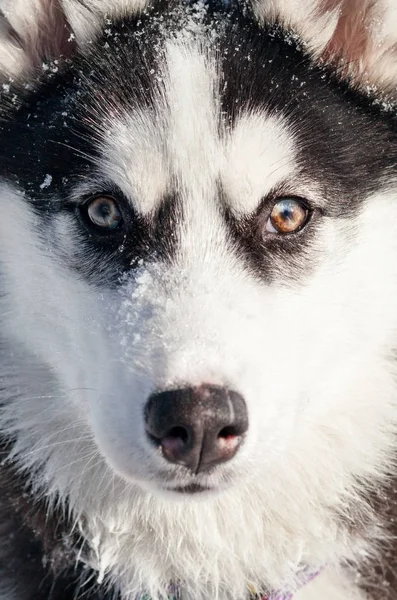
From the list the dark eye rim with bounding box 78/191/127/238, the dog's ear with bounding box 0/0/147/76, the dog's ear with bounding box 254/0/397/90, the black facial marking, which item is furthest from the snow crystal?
the dog's ear with bounding box 254/0/397/90

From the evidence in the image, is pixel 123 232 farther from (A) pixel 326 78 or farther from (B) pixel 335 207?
(A) pixel 326 78

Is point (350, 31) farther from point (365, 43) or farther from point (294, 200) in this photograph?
point (294, 200)

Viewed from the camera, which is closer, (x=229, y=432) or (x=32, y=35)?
(x=229, y=432)

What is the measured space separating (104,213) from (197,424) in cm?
66

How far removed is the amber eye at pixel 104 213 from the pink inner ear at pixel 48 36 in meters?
0.49

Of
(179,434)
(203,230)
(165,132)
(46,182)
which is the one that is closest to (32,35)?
(46,182)

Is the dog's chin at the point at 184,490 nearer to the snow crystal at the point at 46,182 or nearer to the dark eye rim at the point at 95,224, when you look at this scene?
the dark eye rim at the point at 95,224

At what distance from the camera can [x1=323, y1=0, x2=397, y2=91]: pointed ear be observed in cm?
203

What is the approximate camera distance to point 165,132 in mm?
1904

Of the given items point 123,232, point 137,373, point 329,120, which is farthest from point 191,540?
point 329,120

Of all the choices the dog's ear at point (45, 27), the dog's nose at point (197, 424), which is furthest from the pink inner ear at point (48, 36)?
the dog's nose at point (197, 424)

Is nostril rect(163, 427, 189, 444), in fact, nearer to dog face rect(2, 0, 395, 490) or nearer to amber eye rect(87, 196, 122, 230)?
dog face rect(2, 0, 395, 490)

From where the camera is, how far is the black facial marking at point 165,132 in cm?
192

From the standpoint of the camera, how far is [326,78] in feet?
7.01
